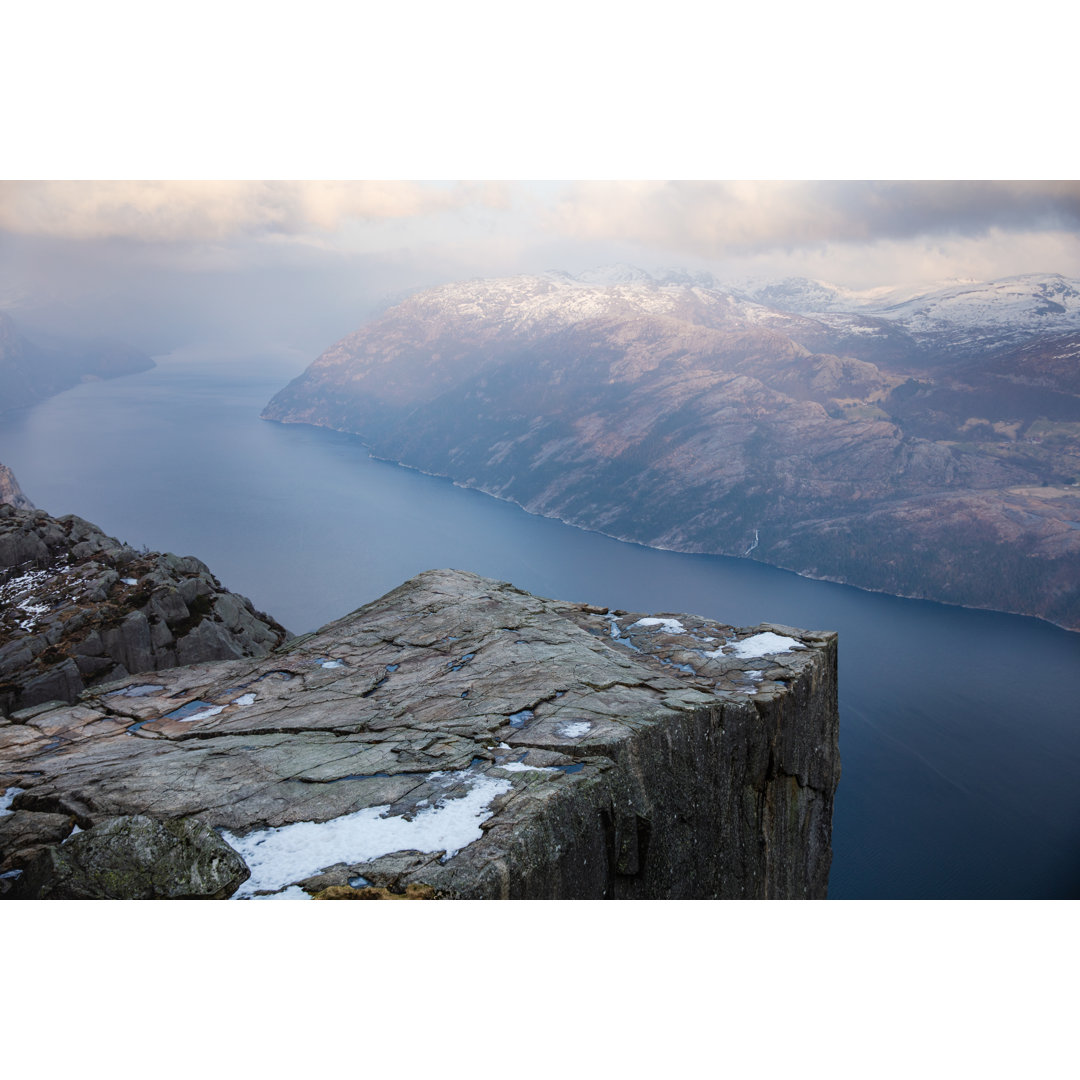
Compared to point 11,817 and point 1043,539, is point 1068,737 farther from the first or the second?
point 11,817

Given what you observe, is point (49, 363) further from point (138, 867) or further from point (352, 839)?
point (352, 839)

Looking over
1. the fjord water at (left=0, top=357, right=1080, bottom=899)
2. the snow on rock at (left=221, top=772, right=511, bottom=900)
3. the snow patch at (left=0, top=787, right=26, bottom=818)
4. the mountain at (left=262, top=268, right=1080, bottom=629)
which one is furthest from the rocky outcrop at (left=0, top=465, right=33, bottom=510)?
the mountain at (left=262, top=268, right=1080, bottom=629)

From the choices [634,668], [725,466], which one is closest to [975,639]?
[725,466]

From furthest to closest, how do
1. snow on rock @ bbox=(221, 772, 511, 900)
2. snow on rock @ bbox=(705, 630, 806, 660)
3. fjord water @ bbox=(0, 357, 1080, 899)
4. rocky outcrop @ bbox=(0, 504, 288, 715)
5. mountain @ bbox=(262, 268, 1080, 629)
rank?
mountain @ bbox=(262, 268, 1080, 629) < fjord water @ bbox=(0, 357, 1080, 899) < rocky outcrop @ bbox=(0, 504, 288, 715) < snow on rock @ bbox=(705, 630, 806, 660) < snow on rock @ bbox=(221, 772, 511, 900)

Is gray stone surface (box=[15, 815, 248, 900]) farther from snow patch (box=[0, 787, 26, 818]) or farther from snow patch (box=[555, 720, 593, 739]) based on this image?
snow patch (box=[555, 720, 593, 739])

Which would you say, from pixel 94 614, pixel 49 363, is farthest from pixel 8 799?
pixel 49 363

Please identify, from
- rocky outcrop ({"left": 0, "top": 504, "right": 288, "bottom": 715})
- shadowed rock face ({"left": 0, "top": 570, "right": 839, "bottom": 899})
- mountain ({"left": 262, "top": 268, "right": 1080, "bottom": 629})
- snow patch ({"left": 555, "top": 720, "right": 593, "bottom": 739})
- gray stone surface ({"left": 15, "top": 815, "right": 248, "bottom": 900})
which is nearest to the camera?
gray stone surface ({"left": 15, "top": 815, "right": 248, "bottom": 900})
